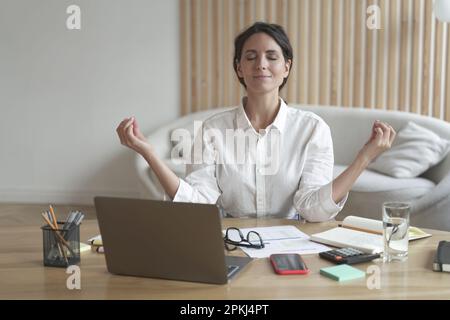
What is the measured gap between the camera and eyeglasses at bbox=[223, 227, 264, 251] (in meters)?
1.78

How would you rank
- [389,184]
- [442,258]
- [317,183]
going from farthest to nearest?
[389,184]
[317,183]
[442,258]

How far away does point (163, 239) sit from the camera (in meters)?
1.48

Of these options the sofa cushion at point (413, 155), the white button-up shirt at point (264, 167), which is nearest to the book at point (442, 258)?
the white button-up shirt at point (264, 167)

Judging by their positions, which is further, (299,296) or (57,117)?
(57,117)

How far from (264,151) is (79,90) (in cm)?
318

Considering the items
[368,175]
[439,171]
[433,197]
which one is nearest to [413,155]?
[439,171]

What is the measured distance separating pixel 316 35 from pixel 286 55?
8.25 feet

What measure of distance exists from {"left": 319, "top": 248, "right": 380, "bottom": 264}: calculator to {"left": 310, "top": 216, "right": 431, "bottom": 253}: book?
0.14ft

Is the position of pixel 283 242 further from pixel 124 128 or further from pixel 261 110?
pixel 261 110

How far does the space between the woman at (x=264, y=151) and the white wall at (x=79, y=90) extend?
109 inches

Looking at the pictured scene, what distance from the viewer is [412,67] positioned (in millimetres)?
4742
